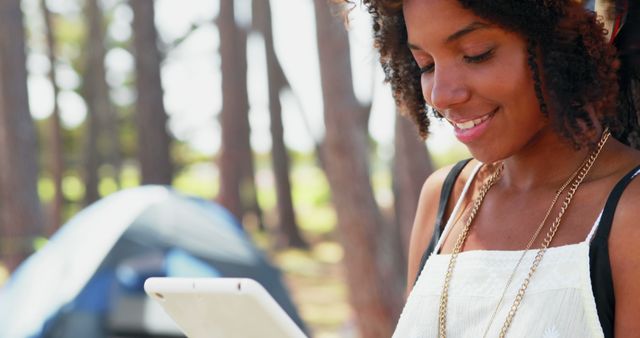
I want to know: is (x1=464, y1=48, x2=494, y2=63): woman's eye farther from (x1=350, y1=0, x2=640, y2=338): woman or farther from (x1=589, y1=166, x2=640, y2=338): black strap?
(x1=589, y1=166, x2=640, y2=338): black strap

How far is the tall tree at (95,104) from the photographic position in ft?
66.6

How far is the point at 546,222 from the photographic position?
5.31 feet

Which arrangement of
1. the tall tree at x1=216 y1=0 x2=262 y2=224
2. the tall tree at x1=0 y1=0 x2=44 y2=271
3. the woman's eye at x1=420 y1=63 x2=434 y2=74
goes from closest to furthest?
the woman's eye at x1=420 y1=63 x2=434 y2=74 → the tall tree at x1=0 y1=0 x2=44 y2=271 → the tall tree at x1=216 y1=0 x2=262 y2=224

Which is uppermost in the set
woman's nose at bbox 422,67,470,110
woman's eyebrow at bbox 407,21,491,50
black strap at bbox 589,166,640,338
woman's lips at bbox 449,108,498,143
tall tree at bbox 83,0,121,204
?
woman's eyebrow at bbox 407,21,491,50

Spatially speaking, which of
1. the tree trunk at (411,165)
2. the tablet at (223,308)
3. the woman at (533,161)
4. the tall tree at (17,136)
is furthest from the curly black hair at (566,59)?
the tall tree at (17,136)

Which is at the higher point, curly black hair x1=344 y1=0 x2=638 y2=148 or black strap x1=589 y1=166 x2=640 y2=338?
curly black hair x1=344 y1=0 x2=638 y2=148

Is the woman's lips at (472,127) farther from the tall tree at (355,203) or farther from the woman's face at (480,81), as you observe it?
the tall tree at (355,203)

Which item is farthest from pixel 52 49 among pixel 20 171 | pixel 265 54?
pixel 20 171

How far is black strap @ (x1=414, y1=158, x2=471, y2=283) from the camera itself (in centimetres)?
182

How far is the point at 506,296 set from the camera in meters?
1.57

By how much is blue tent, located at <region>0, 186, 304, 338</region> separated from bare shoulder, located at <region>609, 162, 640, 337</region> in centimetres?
→ 401

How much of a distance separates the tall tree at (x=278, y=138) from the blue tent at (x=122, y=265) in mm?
9864

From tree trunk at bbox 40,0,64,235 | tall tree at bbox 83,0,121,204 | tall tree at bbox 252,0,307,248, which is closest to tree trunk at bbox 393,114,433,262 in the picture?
tall tree at bbox 252,0,307,248

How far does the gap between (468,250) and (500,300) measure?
0.54 feet
